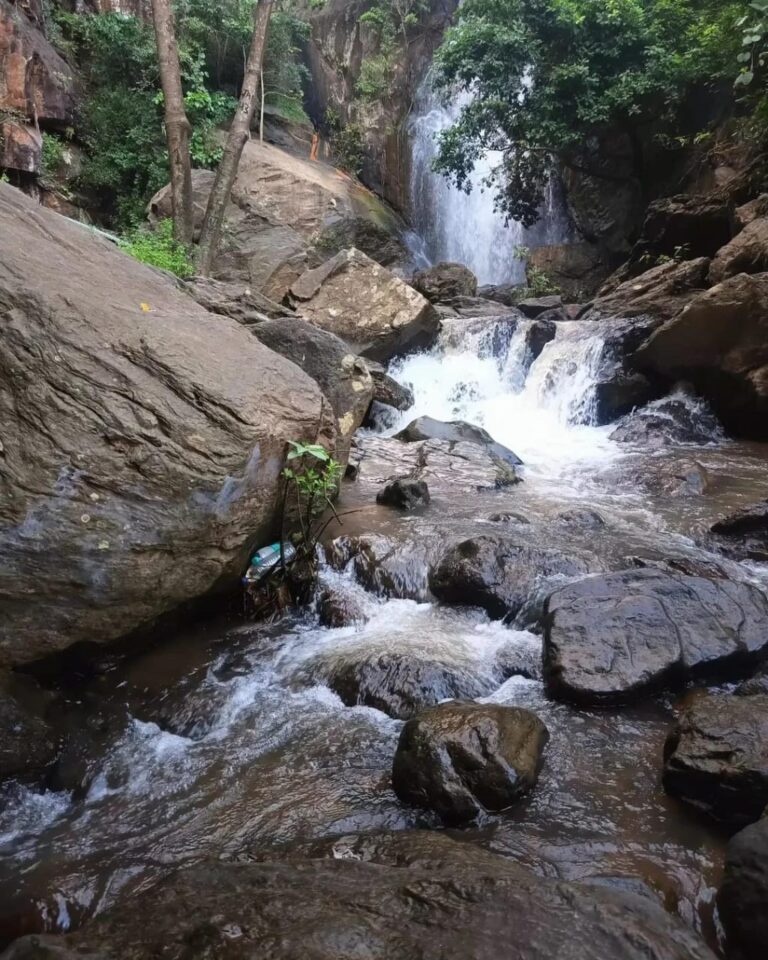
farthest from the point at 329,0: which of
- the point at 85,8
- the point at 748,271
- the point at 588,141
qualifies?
the point at 748,271

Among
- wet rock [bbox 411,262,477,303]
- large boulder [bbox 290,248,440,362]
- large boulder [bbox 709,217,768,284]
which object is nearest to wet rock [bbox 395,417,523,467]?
large boulder [bbox 290,248,440,362]

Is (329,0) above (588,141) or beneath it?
above

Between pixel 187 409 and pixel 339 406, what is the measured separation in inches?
119

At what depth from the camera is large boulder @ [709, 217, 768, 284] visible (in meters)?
9.73

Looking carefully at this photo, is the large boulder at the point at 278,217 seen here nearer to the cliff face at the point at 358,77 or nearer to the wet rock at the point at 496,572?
the cliff face at the point at 358,77

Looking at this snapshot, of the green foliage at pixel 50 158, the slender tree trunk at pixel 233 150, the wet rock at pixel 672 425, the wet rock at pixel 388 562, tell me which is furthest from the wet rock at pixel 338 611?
the green foliage at pixel 50 158

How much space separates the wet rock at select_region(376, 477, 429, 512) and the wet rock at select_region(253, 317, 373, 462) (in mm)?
721

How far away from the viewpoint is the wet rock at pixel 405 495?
6.93 metres

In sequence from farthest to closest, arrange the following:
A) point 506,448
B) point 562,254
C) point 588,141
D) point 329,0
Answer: point 329,0 → point 562,254 → point 588,141 → point 506,448

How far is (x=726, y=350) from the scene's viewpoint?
30.9ft

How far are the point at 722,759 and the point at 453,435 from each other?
7.08 m

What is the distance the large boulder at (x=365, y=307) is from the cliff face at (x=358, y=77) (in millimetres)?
9599

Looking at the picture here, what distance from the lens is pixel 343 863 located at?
2250mm

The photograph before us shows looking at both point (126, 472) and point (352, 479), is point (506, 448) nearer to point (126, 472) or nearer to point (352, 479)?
point (352, 479)
